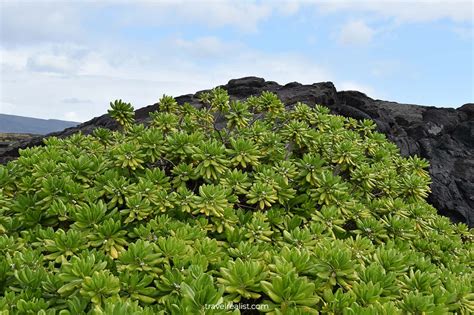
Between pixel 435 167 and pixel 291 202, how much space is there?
15062 mm

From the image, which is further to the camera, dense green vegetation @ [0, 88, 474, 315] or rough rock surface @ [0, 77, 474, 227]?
rough rock surface @ [0, 77, 474, 227]

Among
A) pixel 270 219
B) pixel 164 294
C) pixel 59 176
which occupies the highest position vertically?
pixel 59 176

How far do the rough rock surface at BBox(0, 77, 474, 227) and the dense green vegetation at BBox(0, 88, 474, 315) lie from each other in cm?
Answer: 791

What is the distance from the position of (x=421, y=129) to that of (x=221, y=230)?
2047 centimetres

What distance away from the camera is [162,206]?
6.42 m

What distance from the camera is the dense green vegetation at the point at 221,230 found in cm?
446

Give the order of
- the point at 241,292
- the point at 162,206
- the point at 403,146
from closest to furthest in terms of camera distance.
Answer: the point at 241,292
the point at 162,206
the point at 403,146

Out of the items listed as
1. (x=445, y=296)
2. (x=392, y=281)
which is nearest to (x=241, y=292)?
(x=392, y=281)

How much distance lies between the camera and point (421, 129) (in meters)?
23.7

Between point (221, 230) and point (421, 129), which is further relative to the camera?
point (421, 129)

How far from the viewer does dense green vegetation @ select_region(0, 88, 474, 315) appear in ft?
14.6

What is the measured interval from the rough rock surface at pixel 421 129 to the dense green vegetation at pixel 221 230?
7.91 meters

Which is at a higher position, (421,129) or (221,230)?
(421,129)

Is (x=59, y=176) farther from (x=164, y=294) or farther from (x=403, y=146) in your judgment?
(x=403, y=146)
